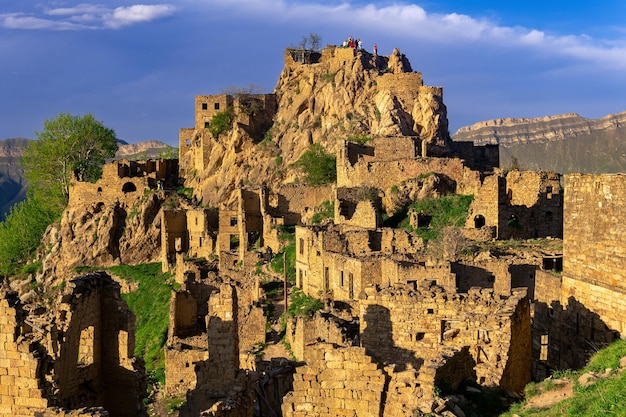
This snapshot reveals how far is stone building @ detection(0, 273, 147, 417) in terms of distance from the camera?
9.92 m

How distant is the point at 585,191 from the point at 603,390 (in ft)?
23.0

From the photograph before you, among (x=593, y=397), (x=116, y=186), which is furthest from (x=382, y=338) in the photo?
(x=116, y=186)

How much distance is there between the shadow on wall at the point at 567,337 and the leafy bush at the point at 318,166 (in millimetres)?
34338

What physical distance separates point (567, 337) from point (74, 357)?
9.95 meters

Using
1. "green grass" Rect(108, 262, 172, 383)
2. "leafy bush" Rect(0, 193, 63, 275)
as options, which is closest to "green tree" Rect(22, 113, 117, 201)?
"leafy bush" Rect(0, 193, 63, 275)

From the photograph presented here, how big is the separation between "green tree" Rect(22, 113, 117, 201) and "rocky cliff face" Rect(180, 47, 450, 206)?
9399 mm

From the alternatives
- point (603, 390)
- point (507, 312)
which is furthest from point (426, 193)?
point (603, 390)

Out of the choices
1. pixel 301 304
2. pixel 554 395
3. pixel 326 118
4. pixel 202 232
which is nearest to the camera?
pixel 554 395

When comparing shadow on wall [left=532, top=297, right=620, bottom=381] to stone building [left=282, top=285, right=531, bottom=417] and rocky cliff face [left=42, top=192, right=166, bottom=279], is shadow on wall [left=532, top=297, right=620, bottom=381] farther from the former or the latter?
rocky cliff face [left=42, top=192, right=166, bottom=279]

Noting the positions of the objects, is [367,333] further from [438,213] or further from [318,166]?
[318,166]

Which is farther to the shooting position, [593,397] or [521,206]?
[521,206]

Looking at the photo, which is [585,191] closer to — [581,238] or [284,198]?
[581,238]

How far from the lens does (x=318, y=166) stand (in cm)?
5147

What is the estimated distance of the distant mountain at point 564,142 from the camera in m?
57.0
